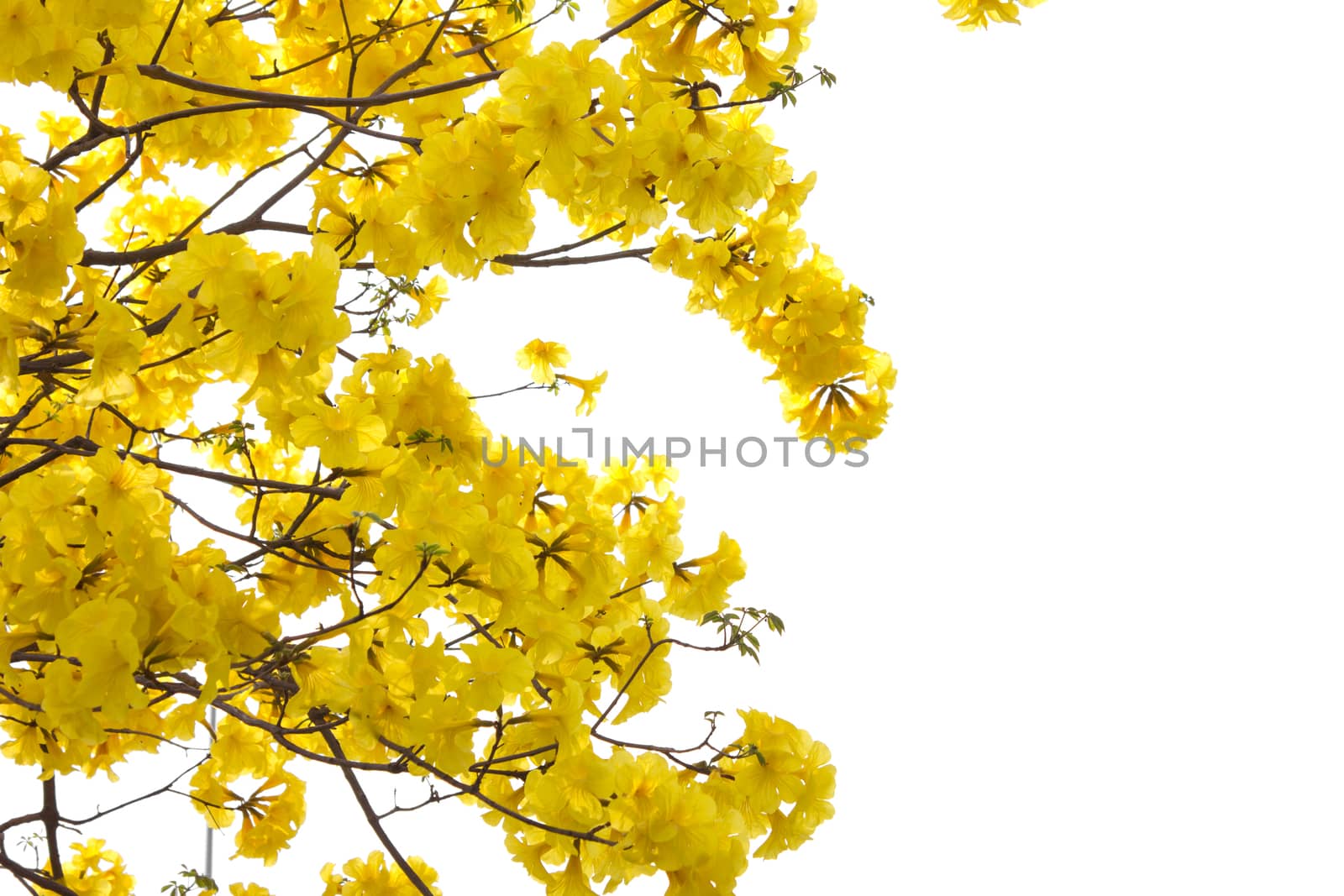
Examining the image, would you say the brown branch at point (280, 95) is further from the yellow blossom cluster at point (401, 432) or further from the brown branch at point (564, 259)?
the brown branch at point (564, 259)

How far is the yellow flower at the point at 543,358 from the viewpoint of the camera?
1.74 meters

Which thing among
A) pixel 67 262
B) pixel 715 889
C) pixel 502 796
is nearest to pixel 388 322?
pixel 67 262

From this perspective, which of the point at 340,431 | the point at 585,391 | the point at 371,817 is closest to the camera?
the point at 340,431

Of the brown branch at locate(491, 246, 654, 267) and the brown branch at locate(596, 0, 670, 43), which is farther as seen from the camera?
the brown branch at locate(491, 246, 654, 267)

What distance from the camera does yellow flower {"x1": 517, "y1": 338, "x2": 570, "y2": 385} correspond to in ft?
5.72

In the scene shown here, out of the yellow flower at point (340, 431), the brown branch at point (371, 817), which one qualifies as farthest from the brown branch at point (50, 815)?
the yellow flower at point (340, 431)

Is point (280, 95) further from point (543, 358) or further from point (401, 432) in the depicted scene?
point (543, 358)

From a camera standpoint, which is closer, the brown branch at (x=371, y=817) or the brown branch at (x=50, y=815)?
the brown branch at (x=371, y=817)

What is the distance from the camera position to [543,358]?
5.74 feet

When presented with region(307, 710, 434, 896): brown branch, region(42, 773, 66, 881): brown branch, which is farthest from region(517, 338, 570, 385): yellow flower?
region(42, 773, 66, 881): brown branch

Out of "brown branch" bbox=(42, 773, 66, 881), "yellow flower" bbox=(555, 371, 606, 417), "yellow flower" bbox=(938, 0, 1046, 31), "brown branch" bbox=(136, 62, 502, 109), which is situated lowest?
"brown branch" bbox=(42, 773, 66, 881)

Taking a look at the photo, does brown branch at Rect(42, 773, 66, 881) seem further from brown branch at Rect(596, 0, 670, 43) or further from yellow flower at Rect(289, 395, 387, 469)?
brown branch at Rect(596, 0, 670, 43)

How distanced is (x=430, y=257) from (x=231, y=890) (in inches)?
38.1

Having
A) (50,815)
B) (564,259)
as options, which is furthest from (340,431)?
(50,815)
